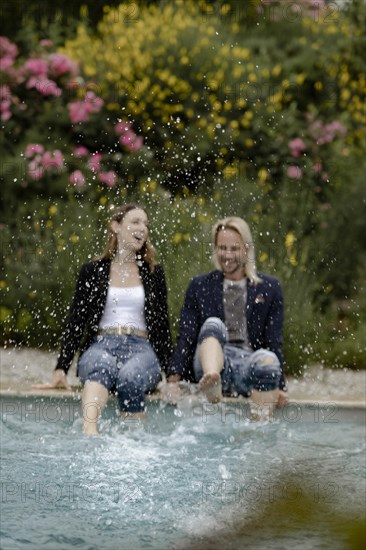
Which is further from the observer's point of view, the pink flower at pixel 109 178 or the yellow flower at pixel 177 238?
the pink flower at pixel 109 178

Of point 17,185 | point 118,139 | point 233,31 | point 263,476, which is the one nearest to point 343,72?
point 233,31

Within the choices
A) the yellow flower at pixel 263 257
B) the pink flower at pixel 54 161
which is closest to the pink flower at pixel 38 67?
the pink flower at pixel 54 161

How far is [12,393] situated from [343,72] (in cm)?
622

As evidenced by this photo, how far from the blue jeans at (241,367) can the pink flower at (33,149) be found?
3.89 metres

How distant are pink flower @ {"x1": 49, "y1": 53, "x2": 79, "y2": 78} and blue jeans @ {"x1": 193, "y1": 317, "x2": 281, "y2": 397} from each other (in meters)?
4.83

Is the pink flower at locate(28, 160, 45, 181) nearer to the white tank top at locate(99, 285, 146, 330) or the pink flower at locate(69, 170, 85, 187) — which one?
the pink flower at locate(69, 170, 85, 187)

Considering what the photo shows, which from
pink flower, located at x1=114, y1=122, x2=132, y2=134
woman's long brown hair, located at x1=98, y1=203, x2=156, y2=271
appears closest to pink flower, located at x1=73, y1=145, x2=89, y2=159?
pink flower, located at x1=114, y1=122, x2=132, y2=134

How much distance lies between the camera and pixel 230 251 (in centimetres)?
566

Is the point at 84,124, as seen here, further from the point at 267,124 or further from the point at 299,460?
the point at 299,460

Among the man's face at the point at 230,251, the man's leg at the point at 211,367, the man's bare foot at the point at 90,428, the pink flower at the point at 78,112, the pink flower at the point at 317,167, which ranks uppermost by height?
the pink flower at the point at 78,112

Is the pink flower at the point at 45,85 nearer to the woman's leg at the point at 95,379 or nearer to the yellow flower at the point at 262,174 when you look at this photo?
Answer: the yellow flower at the point at 262,174

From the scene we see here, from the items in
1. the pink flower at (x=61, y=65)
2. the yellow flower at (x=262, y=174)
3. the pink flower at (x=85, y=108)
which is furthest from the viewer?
the pink flower at (x=61, y=65)

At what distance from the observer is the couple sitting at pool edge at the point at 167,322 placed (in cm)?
555

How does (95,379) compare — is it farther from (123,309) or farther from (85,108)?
(85,108)
